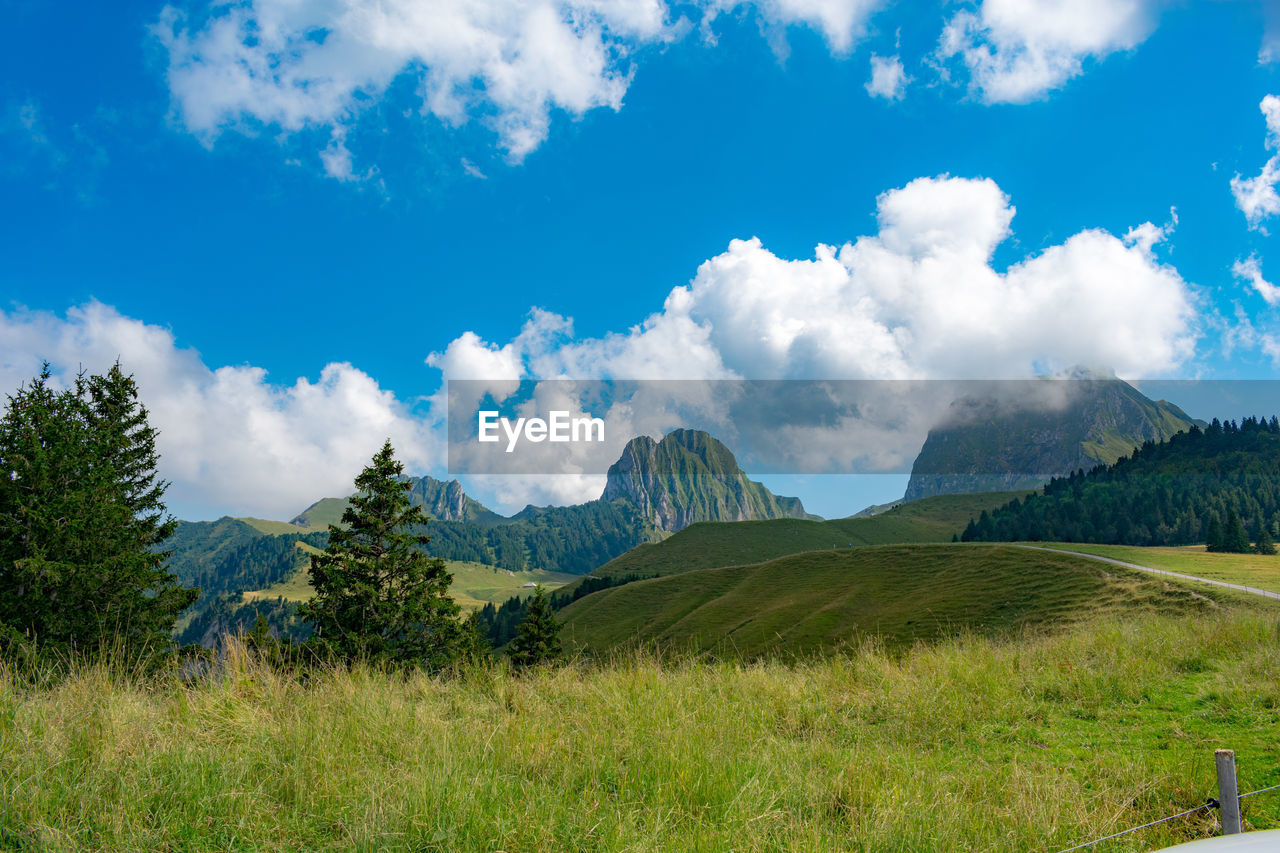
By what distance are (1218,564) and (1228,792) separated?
77562 millimetres

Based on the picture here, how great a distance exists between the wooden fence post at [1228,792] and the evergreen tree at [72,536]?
32.1 m

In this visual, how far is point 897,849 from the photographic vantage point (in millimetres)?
4234

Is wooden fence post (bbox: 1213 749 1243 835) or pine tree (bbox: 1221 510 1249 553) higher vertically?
wooden fence post (bbox: 1213 749 1243 835)

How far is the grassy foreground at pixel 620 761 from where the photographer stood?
423cm

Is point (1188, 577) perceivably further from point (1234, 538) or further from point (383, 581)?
point (1234, 538)

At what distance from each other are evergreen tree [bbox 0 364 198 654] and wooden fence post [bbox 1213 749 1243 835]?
105 feet

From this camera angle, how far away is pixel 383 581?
35.5 m

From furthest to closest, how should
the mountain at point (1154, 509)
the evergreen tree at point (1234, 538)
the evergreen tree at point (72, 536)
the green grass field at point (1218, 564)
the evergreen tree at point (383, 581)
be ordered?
the mountain at point (1154, 509)
the evergreen tree at point (1234, 538)
the green grass field at point (1218, 564)
the evergreen tree at point (383, 581)
the evergreen tree at point (72, 536)

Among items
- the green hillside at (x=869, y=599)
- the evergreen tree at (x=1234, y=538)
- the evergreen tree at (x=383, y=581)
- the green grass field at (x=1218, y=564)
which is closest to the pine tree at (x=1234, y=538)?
the evergreen tree at (x=1234, y=538)

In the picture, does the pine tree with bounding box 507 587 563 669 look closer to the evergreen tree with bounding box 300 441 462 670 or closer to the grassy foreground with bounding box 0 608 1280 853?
the evergreen tree with bounding box 300 441 462 670

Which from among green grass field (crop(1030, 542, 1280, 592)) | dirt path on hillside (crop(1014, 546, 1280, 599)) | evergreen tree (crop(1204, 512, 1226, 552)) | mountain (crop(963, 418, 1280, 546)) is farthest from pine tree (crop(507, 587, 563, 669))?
mountain (crop(963, 418, 1280, 546))

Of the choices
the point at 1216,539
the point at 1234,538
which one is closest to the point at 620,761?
the point at 1234,538

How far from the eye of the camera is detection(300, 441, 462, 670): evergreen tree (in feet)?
108

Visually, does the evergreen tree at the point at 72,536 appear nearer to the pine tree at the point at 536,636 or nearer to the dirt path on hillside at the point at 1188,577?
the pine tree at the point at 536,636
